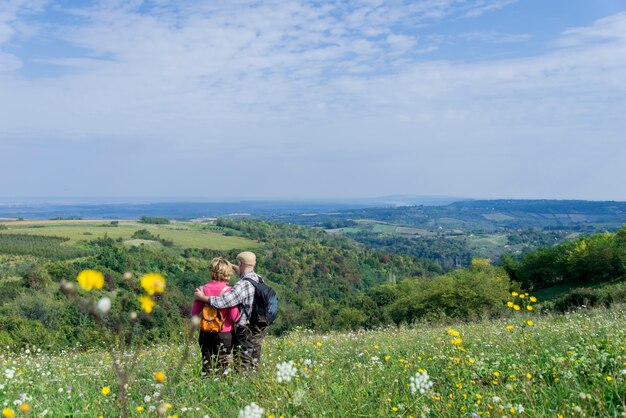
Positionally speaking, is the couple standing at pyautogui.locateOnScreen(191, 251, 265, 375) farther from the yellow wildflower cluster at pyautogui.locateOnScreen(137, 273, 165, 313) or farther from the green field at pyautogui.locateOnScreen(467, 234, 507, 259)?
the green field at pyautogui.locateOnScreen(467, 234, 507, 259)

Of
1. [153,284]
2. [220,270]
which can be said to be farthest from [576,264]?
[153,284]

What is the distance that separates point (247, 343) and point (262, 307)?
464 mm

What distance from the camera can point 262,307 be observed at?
5734mm

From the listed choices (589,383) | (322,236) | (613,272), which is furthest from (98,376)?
(322,236)

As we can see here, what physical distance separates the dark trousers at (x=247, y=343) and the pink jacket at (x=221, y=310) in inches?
5.0

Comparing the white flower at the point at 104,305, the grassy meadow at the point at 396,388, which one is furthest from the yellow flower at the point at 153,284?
the grassy meadow at the point at 396,388

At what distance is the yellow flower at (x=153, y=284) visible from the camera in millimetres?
1906

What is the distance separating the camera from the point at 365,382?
424 cm

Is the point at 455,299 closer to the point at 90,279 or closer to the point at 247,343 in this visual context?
the point at 247,343

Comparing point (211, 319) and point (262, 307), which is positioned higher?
point (262, 307)

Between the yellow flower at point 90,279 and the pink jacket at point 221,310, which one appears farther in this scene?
the pink jacket at point 221,310

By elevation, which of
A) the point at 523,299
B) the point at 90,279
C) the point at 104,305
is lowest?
the point at 523,299

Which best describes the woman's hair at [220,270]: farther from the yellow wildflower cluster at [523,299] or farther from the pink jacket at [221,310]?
the yellow wildflower cluster at [523,299]

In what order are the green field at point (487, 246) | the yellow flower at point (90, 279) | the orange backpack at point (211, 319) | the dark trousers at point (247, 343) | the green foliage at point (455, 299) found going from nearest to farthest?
1. the yellow flower at point (90, 279)
2. the dark trousers at point (247, 343)
3. the orange backpack at point (211, 319)
4. the green foliage at point (455, 299)
5. the green field at point (487, 246)
